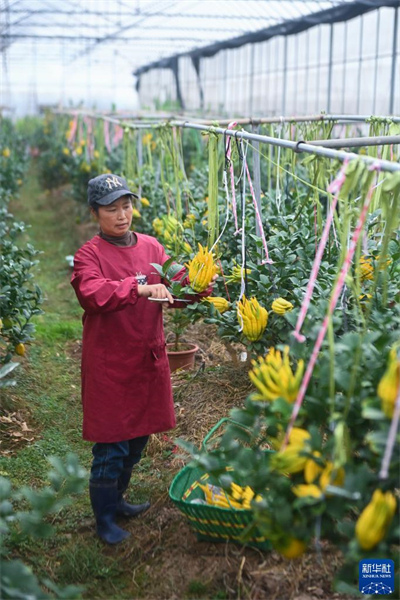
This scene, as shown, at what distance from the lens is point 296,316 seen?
2.15 meters

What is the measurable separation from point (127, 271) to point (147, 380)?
40cm

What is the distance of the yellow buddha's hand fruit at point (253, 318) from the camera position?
289 cm

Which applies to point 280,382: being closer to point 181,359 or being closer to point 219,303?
point 219,303

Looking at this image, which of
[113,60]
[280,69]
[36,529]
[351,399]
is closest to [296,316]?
[351,399]

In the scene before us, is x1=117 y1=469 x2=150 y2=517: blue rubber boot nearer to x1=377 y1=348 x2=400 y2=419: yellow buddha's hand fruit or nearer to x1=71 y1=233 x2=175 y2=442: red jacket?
x1=71 y1=233 x2=175 y2=442: red jacket

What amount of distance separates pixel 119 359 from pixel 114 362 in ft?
0.07

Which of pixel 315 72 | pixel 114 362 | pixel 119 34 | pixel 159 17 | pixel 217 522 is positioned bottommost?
pixel 217 522

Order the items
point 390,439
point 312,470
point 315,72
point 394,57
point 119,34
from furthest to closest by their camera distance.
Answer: point 119,34, point 315,72, point 394,57, point 312,470, point 390,439

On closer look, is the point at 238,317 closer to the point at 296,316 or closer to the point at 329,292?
the point at 329,292

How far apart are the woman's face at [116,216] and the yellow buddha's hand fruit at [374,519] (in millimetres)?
1445

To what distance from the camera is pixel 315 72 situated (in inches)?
591

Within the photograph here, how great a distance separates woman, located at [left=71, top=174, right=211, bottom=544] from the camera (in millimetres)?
2598

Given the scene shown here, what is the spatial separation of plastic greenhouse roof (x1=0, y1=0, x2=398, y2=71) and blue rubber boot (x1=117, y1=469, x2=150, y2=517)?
1017 centimetres

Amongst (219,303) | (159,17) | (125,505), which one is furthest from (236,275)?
(159,17)
